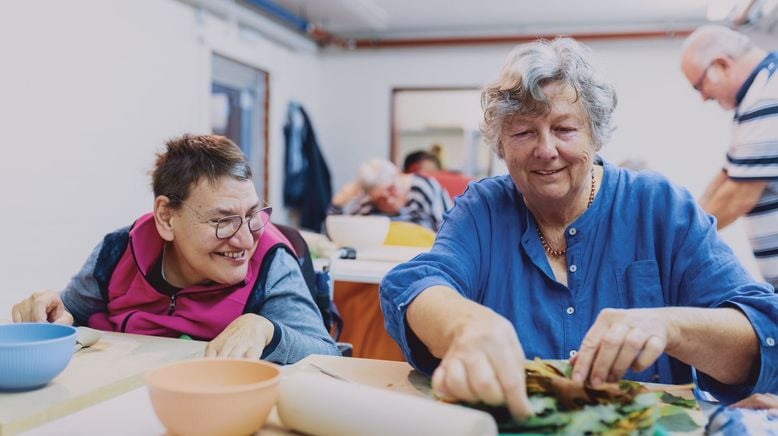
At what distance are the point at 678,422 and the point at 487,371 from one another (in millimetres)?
289

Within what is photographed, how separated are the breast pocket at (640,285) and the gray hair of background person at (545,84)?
270 mm

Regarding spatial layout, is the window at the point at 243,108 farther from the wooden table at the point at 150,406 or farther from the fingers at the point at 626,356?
the fingers at the point at 626,356

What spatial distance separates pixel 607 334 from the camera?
0.94 metres

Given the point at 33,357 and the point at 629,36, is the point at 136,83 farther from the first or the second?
the point at 629,36

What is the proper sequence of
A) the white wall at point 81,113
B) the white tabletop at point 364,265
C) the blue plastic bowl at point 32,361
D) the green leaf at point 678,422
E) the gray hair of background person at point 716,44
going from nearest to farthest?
the green leaf at point 678,422 → the blue plastic bowl at point 32,361 → the white tabletop at point 364,265 → the gray hair of background person at point 716,44 → the white wall at point 81,113

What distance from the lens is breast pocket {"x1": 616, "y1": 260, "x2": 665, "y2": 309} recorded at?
1.28 metres

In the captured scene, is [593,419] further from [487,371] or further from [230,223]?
[230,223]

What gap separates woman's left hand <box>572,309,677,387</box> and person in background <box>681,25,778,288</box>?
1.51 m

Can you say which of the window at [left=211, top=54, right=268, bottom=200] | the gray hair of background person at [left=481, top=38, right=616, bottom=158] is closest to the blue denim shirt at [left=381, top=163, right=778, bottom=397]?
the gray hair of background person at [left=481, top=38, right=616, bottom=158]

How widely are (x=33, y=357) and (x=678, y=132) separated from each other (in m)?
5.73

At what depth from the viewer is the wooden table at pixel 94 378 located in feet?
3.09

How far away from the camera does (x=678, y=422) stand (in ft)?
2.94

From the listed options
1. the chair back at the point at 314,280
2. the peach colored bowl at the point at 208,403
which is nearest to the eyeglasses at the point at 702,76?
the chair back at the point at 314,280

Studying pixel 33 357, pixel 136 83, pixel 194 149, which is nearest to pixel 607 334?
pixel 33 357
